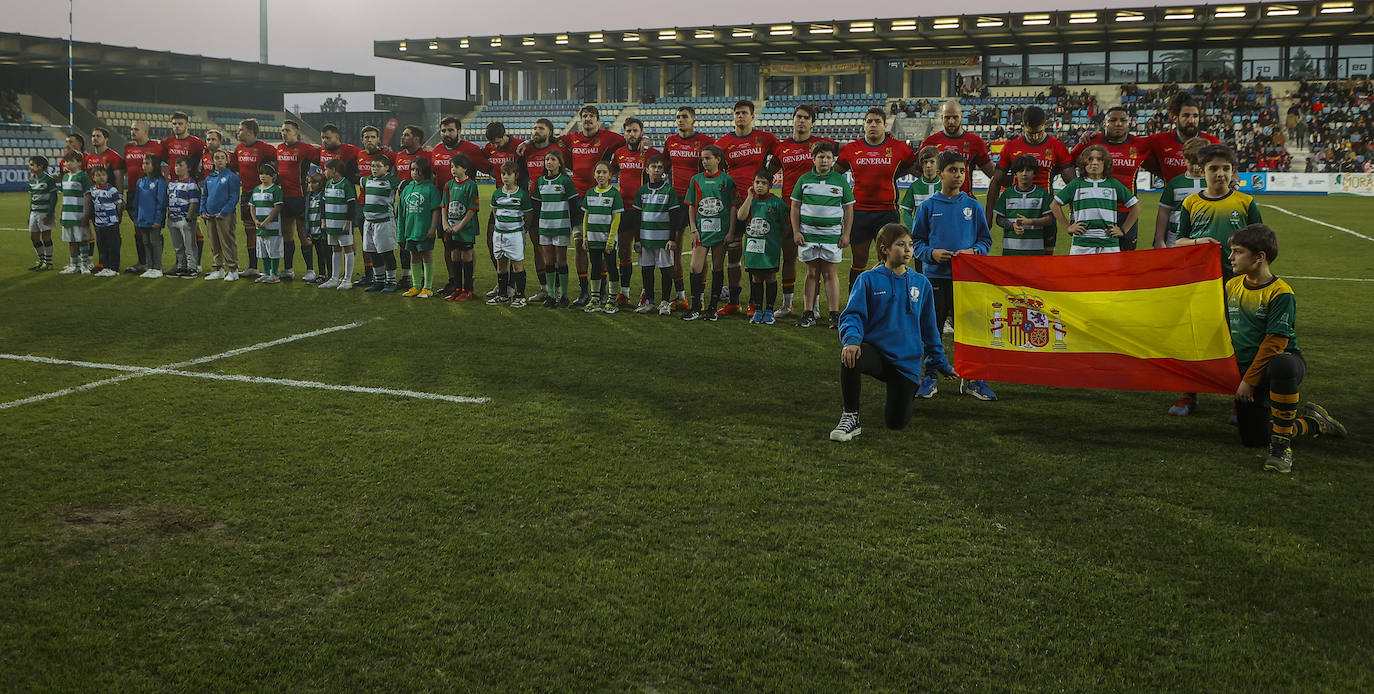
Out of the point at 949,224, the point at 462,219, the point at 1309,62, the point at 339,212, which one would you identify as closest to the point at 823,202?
the point at 949,224

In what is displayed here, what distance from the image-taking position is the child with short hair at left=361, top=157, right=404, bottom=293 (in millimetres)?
11523

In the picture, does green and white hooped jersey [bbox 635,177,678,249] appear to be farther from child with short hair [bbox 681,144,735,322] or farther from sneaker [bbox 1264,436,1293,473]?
sneaker [bbox 1264,436,1293,473]

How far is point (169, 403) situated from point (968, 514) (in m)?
5.01

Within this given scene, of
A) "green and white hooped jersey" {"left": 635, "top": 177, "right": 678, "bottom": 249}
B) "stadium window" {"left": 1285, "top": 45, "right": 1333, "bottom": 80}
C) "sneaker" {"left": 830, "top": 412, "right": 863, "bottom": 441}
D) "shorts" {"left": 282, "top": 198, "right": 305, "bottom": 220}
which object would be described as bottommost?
"sneaker" {"left": 830, "top": 412, "right": 863, "bottom": 441}

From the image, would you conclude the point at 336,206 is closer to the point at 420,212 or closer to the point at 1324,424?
the point at 420,212

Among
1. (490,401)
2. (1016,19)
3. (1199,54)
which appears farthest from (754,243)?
(1199,54)

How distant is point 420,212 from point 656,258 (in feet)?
9.57

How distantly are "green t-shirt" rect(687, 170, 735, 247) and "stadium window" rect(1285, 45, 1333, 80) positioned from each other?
46.7m

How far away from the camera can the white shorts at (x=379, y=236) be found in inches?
458

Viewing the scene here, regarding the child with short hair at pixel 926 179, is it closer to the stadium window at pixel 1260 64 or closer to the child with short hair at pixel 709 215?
the child with short hair at pixel 709 215

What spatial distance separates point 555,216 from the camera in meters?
10.4

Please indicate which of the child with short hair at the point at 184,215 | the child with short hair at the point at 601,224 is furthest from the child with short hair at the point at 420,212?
the child with short hair at the point at 184,215

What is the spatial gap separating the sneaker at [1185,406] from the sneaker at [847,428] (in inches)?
85.9

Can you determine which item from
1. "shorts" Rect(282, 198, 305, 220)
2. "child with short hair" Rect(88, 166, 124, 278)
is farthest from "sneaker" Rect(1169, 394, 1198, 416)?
"child with short hair" Rect(88, 166, 124, 278)
